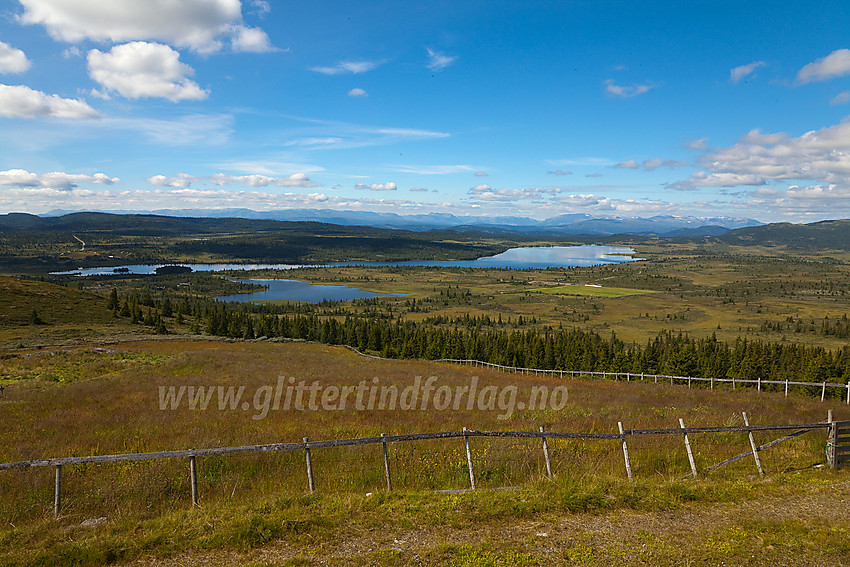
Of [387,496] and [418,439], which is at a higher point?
[418,439]

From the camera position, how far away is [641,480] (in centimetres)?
1026

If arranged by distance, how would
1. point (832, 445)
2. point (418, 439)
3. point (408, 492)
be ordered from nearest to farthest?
point (408, 492) → point (418, 439) → point (832, 445)

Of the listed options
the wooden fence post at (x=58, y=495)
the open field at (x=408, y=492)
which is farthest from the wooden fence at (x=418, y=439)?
the open field at (x=408, y=492)

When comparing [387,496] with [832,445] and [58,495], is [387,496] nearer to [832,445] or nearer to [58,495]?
[58,495]

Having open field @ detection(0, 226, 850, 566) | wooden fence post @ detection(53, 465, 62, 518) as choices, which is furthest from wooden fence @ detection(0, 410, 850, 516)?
open field @ detection(0, 226, 850, 566)

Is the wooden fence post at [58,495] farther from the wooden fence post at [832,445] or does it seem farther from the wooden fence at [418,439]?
the wooden fence post at [832,445]

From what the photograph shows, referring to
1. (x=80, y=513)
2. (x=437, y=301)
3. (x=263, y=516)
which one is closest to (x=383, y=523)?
(x=263, y=516)

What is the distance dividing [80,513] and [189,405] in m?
9.99

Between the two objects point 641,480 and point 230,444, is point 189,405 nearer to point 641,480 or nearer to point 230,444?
point 230,444

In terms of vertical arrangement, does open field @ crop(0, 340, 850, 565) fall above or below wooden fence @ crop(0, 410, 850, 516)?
below

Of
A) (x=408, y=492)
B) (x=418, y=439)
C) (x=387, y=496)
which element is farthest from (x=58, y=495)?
(x=418, y=439)

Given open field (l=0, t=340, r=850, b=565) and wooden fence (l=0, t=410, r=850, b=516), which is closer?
open field (l=0, t=340, r=850, b=565)

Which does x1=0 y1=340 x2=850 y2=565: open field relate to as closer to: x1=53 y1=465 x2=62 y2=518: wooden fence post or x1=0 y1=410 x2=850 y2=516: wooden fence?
x1=53 y1=465 x2=62 y2=518: wooden fence post

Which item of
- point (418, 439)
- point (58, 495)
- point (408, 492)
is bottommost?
point (408, 492)
